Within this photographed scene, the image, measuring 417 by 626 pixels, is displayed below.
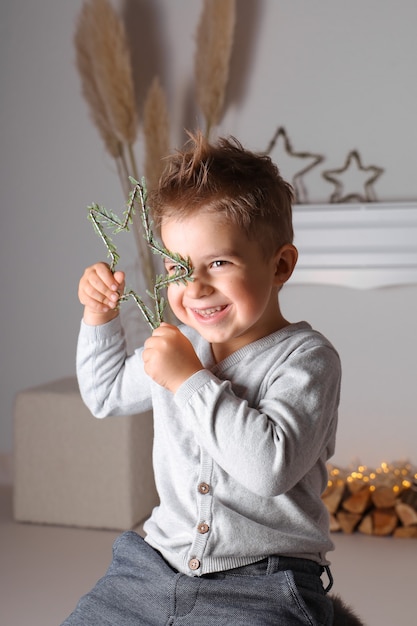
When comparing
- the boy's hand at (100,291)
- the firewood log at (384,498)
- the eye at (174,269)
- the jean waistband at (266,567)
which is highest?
the eye at (174,269)

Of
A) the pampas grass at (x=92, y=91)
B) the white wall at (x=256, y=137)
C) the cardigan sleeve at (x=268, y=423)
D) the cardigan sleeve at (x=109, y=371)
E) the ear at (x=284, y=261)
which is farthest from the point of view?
the pampas grass at (x=92, y=91)

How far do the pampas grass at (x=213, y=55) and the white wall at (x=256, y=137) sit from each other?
0.34ft

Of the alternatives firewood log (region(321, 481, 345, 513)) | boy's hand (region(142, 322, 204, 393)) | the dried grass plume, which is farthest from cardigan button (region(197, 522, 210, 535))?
the dried grass plume

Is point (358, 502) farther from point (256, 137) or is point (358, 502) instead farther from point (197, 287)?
point (197, 287)

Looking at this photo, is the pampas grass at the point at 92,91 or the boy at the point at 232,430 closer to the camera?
the boy at the point at 232,430

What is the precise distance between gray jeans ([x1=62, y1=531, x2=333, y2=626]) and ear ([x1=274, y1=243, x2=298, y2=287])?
1.37 ft

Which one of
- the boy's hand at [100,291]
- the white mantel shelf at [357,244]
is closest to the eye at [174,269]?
the boy's hand at [100,291]

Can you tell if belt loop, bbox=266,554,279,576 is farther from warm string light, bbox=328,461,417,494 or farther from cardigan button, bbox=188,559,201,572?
warm string light, bbox=328,461,417,494

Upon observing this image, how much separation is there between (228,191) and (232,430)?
1.12 ft

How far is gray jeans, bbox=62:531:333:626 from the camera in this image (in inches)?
52.2

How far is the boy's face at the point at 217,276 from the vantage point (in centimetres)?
134

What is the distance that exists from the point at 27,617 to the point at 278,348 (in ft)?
4.17

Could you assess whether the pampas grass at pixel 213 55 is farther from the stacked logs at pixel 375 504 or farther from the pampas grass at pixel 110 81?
the stacked logs at pixel 375 504

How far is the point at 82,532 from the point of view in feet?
9.80
